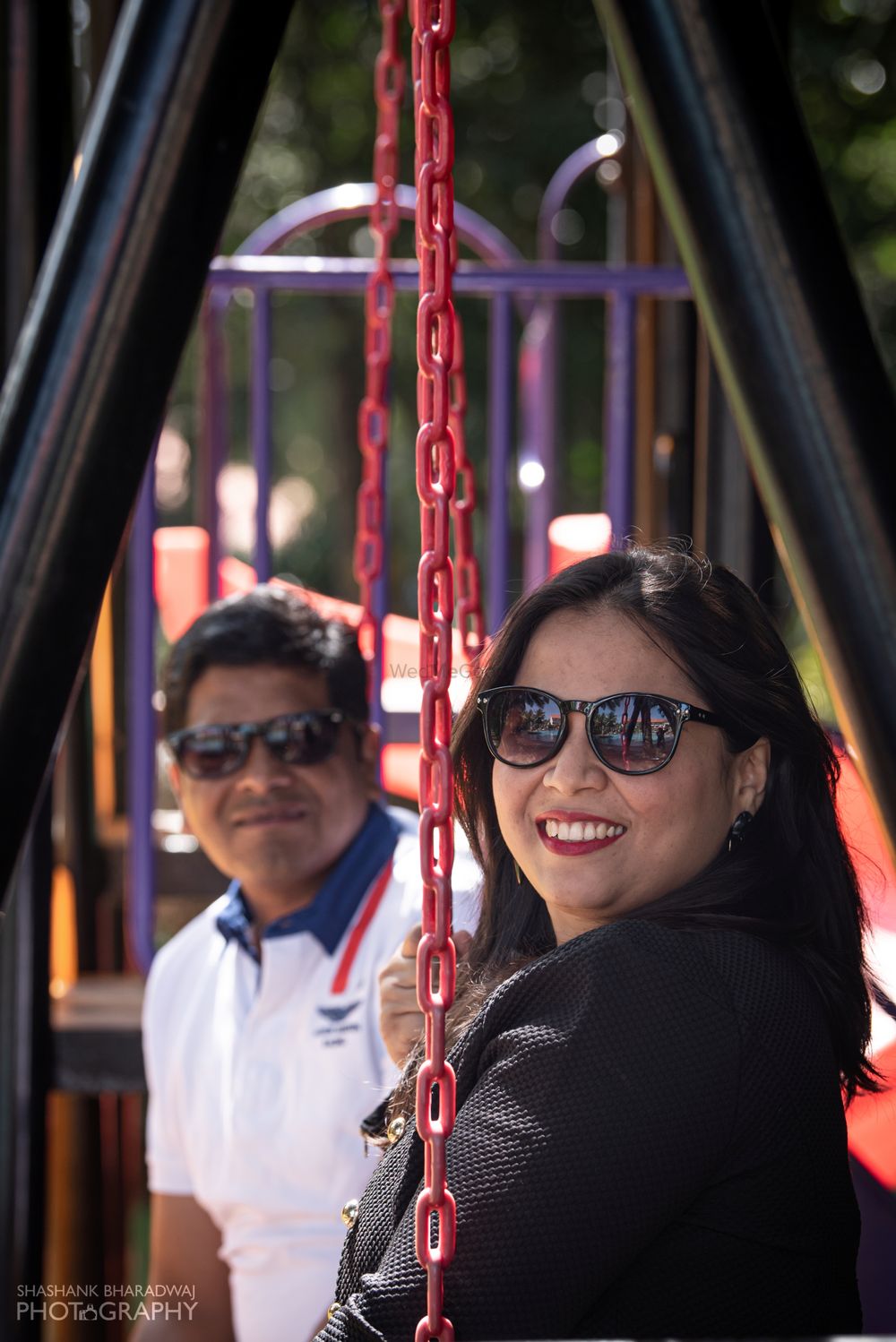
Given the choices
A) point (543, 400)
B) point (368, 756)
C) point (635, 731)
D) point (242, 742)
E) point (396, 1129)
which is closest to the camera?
point (635, 731)

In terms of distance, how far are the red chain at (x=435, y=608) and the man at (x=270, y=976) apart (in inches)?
37.1

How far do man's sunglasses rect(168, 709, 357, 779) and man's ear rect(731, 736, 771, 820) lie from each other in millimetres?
1127

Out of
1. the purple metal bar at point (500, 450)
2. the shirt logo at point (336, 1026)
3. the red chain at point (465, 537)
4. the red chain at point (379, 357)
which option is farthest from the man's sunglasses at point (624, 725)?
the purple metal bar at point (500, 450)

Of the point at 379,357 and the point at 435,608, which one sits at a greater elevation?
the point at 379,357

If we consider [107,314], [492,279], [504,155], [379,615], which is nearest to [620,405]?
[492,279]

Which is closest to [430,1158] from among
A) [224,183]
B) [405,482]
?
[224,183]

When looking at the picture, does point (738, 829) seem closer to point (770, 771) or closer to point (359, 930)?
point (770, 771)

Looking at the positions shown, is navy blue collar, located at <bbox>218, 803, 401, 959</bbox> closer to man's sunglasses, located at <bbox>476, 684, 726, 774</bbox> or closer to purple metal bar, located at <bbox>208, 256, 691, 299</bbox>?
man's sunglasses, located at <bbox>476, 684, 726, 774</bbox>

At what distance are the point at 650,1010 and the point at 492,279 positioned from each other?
2.29 m

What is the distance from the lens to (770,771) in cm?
162

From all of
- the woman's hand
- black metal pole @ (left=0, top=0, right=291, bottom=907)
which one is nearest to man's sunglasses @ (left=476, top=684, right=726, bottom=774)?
the woman's hand

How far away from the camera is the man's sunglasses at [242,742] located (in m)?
2.58

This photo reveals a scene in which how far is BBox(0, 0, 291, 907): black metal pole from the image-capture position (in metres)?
1.41

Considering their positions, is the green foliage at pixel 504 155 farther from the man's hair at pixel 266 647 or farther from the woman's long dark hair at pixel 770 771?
the woman's long dark hair at pixel 770 771
